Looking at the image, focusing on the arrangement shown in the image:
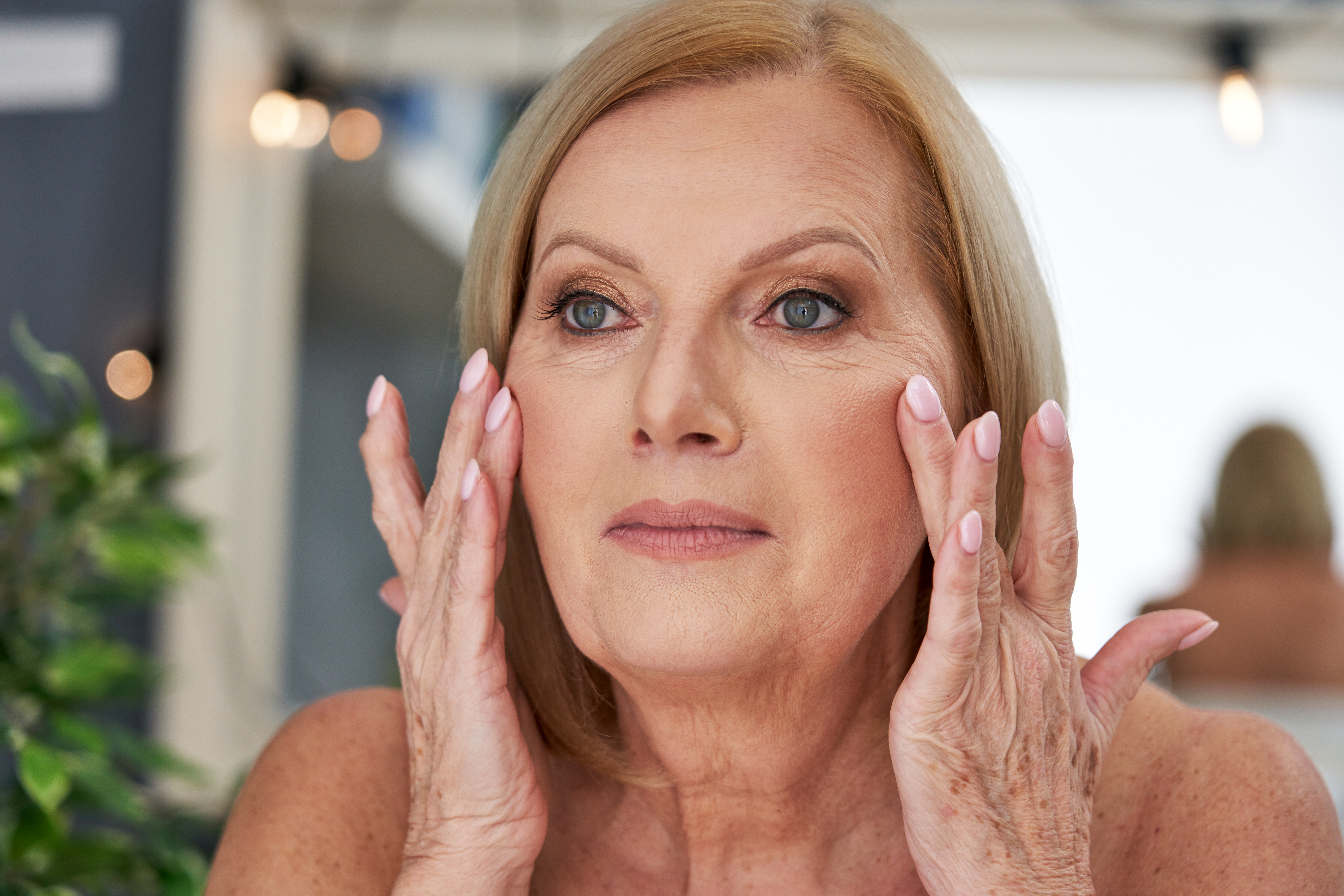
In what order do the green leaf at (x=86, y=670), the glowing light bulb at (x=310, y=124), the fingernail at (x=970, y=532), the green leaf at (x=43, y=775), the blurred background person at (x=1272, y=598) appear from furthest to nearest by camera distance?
the glowing light bulb at (x=310, y=124) → the blurred background person at (x=1272, y=598) → the green leaf at (x=86, y=670) → the green leaf at (x=43, y=775) → the fingernail at (x=970, y=532)

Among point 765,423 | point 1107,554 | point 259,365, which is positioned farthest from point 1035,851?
point 259,365

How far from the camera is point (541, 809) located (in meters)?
0.87

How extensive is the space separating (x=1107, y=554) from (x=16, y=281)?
8.24ft

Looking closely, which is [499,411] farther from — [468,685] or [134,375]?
[134,375]

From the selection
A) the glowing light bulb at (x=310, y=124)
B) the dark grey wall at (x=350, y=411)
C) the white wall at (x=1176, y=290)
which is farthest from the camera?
the dark grey wall at (x=350, y=411)

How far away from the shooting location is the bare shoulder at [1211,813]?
0.80m

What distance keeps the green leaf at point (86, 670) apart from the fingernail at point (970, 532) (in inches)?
47.4

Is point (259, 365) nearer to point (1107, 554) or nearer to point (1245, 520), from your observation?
point (1107, 554)

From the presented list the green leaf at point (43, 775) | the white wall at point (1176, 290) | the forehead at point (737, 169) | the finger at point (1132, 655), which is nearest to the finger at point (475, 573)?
the forehead at point (737, 169)

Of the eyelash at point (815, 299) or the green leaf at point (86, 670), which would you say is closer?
the eyelash at point (815, 299)

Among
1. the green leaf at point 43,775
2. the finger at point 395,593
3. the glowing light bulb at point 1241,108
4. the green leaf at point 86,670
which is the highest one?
the glowing light bulb at point 1241,108

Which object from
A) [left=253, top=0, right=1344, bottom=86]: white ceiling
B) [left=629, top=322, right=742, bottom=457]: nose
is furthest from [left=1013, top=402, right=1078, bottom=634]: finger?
[left=253, top=0, right=1344, bottom=86]: white ceiling

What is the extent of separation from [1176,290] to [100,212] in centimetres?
243

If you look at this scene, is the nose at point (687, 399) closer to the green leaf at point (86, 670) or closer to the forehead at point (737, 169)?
the forehead at point (737, 169)
